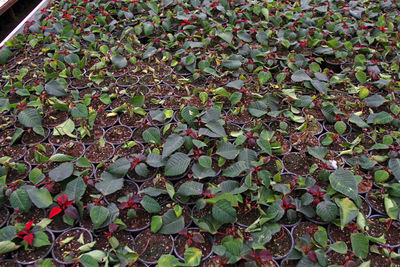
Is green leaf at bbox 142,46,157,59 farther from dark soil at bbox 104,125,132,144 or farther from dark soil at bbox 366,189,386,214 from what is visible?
dark soil at bbox 366,189,386,214

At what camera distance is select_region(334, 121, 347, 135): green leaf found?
2201 mm

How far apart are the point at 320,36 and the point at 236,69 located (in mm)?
954

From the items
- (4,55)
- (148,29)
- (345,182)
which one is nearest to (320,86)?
(345,182)

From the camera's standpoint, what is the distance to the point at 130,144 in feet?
6.84

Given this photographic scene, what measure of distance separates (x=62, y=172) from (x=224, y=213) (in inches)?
37.7

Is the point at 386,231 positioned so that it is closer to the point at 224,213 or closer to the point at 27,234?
the point at 224,213

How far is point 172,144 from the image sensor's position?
6.49 feet

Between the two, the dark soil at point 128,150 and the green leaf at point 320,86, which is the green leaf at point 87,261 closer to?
the dark soil at point 128,150

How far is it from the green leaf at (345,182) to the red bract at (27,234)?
161cm

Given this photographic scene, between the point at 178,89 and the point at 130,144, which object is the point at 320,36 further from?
the point at 130,144

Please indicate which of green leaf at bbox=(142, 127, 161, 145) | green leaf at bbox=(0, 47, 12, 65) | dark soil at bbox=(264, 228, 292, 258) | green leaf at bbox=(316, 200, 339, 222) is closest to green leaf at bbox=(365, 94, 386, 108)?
green leaf at bbox=(316, 200, 339, 222)

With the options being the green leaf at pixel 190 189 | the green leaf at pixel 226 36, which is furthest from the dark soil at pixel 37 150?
the green leaf at pixel 226 36

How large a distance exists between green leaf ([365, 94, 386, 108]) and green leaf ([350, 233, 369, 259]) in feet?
3.95

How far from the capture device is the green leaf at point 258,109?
7.54 ft
